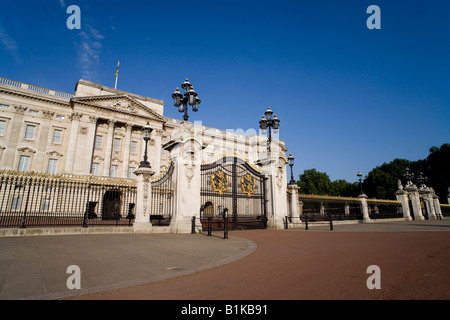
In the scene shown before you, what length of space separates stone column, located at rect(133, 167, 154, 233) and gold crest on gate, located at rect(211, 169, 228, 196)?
403cm

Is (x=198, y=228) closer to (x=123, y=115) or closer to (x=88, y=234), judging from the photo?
(x=88, y=234)

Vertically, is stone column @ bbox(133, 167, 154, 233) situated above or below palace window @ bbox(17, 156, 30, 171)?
below

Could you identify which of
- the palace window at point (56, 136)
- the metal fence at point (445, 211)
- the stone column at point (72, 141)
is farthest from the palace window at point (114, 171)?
the metal fence at point (445, 211)

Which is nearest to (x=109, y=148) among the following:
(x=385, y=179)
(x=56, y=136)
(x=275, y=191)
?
(x=56, y=136)

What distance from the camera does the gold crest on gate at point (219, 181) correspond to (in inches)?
571

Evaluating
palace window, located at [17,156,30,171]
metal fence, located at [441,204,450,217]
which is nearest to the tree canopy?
metal fence, located at [441,204,450,217]

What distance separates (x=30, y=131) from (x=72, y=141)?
658 centimetres

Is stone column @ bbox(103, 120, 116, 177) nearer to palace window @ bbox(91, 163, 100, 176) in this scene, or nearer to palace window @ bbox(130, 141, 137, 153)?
palace window @ bbox(91, 163, 100, 176)

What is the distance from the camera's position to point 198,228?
1246 centimetres

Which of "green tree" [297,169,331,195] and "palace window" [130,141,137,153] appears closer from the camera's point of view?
"palace window" [130,141,137,153]

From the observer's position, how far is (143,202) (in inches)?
460

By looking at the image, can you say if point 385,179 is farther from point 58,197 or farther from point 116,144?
point 58,197

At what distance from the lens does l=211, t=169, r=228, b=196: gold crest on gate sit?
14.5 metres

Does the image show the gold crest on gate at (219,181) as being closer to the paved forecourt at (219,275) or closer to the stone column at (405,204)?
the paved forecourt at (219,275)
